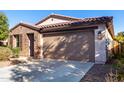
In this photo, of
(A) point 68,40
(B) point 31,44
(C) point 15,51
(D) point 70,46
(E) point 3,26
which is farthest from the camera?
(B) point 31,44

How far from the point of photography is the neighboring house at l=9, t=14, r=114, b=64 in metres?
12.4

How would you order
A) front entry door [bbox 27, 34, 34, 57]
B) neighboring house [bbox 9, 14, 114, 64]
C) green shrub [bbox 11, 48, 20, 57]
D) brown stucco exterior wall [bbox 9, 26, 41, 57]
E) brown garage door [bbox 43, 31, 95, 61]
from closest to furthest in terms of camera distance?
neighboring house [bbox 9, 14, 114, 64] < green shrub [bbox 11, 48, 20, 57] < brown garage door [bbox 43, 31, 95, 61] < brown stucco exterior wall [bbox 9, 26, 41, 57] < front entry door [bbox 27, 34, 34, 57]

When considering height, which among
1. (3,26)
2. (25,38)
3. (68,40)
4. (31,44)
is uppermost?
(3,26)

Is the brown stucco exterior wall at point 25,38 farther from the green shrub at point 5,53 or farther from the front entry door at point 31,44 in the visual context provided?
the green shrub at point 5,53

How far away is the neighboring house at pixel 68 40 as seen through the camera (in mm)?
12414

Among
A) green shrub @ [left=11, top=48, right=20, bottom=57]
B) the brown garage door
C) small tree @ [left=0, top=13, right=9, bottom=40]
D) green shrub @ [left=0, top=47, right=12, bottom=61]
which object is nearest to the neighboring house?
the brown garage door

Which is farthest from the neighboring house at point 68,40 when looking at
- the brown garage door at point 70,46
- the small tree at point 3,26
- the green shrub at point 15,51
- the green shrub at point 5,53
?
the green shrub at point 5,53

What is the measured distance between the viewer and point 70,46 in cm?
1348

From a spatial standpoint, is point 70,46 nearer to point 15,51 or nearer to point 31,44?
point 31,44

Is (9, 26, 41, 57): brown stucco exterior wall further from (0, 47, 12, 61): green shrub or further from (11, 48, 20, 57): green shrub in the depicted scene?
(0, 47, 12, 61): green shrub

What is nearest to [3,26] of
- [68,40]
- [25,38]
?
[25,38]

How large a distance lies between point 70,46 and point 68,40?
0.49 meters
